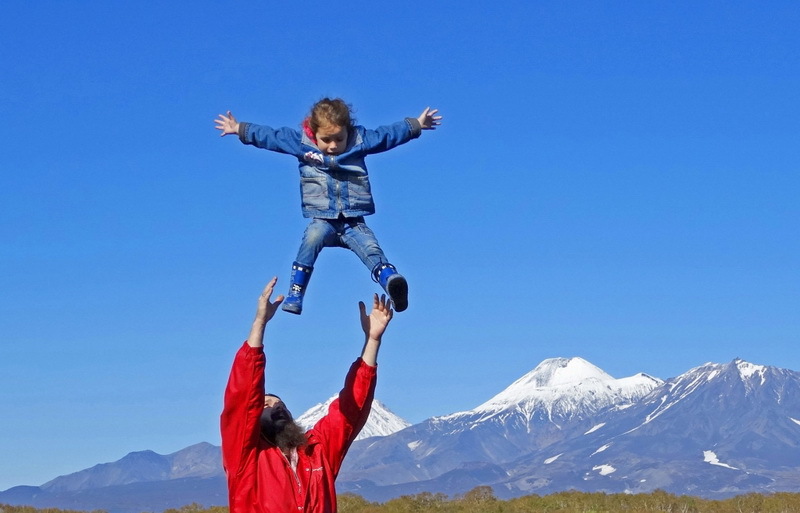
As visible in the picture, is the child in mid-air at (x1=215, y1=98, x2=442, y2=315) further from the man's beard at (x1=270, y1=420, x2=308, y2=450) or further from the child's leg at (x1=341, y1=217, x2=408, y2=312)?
the man's beard at (x1=270, y1=420, x2=308, y2=450)

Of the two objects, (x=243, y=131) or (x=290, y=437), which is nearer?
(x=290, y=437)

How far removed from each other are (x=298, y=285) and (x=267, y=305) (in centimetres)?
69

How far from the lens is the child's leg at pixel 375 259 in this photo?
8914mm

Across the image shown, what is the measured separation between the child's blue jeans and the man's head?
104 centimetres

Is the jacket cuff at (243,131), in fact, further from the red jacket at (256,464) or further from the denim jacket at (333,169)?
the red jacket at (256,464)

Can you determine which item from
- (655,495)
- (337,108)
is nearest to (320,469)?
(337,108)

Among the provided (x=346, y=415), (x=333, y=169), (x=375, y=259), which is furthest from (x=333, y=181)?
(x=346, y=415)

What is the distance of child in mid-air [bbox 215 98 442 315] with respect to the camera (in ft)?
29.6

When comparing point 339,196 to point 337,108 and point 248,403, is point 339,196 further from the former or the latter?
point 248,403

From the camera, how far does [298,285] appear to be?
9172 mm

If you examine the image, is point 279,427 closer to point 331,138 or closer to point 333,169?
point 333,169

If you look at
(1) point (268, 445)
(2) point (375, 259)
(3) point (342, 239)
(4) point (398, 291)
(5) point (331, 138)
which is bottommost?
(1) point (268, 445)

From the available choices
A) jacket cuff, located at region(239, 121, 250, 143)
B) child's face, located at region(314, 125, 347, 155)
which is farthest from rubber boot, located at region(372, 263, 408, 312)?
jacket cuff, located at region(239, 121, 250, 143)

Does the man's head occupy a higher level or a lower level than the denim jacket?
lower
